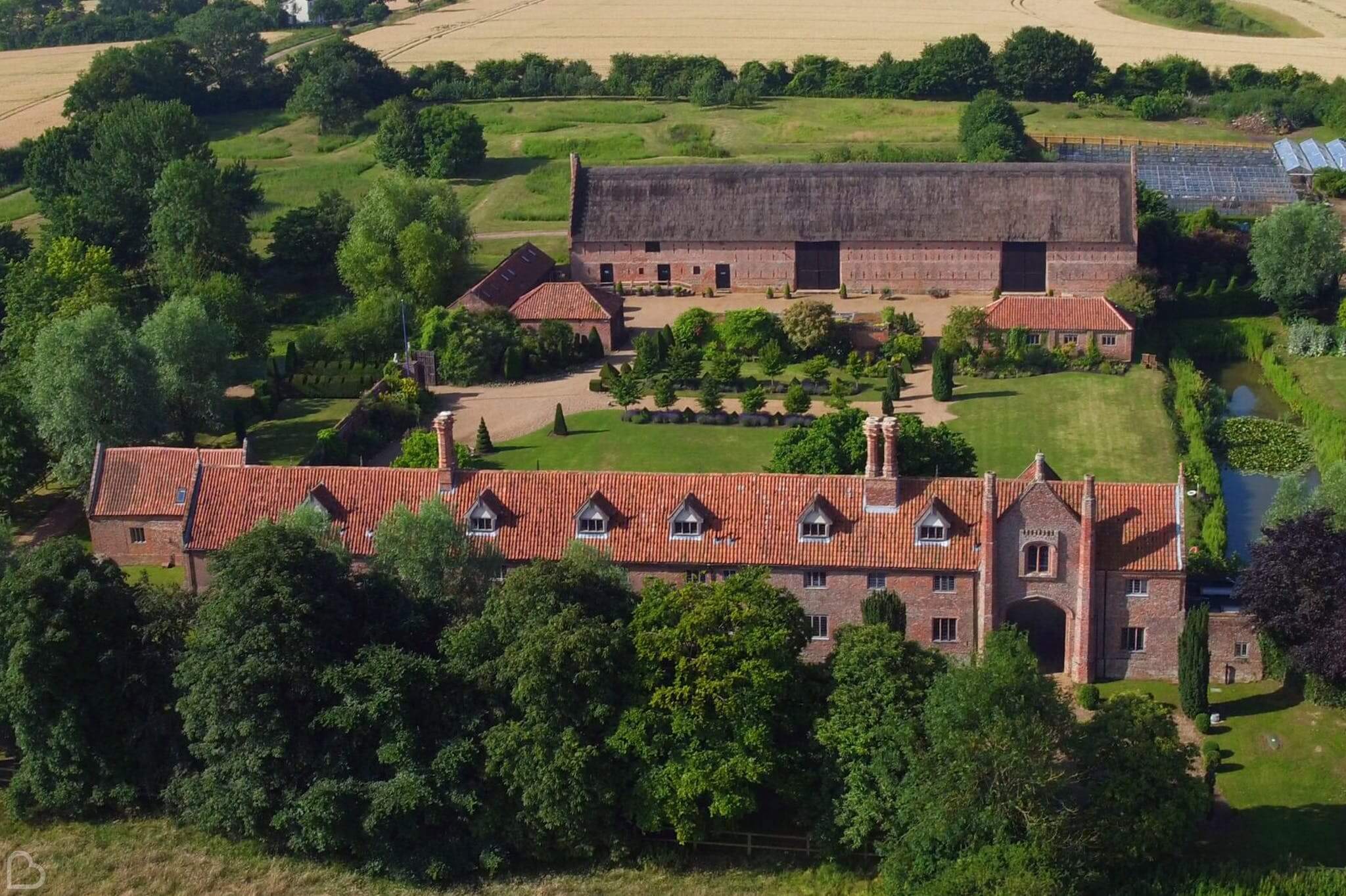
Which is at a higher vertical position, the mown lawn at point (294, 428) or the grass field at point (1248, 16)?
the grass field at point (1248, 16)

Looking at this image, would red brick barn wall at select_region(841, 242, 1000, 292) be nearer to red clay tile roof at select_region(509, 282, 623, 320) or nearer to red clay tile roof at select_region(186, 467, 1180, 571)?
red clay tile roof at select_region(509, 282, 623, 320)

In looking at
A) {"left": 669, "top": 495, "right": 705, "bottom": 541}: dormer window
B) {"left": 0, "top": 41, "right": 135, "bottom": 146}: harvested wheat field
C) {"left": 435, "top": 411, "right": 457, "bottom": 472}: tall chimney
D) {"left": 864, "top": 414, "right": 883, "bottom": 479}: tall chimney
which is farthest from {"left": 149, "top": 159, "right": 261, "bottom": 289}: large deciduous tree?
{"left": 864, "top": 414, "right": 883, "bottom": 479}: tall chimney

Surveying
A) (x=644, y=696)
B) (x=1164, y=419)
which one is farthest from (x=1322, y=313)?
(x=644, y=696)

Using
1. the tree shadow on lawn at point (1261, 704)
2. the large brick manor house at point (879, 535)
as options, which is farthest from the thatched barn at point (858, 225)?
the tree shadow on lawn at point (1261, 704)

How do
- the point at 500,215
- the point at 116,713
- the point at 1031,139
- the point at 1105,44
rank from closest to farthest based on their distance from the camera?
the point at 116,713
the point at 500,215
the point at 1031,139
the point at 1105,44

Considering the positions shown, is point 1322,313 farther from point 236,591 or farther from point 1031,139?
point 236,591

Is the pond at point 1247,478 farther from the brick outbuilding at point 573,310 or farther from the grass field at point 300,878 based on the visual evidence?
the brick outbuilding at point 573,310

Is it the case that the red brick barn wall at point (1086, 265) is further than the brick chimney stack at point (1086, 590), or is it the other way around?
the red brick barn wall at point (1086, 265)
